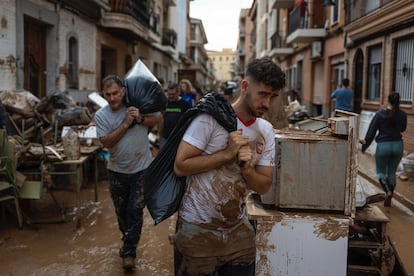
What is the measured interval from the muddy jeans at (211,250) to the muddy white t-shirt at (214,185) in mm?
45

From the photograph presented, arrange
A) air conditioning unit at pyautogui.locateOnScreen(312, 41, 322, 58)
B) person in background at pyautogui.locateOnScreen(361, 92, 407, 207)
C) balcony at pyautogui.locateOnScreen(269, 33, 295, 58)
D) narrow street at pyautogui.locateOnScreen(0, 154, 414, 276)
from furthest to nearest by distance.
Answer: balcony at pyautogui.locateOnScreen(269, 33, 295, 58), air conditioning unit at pyautogui.locateOnScreen(312, 41, 322, 58), person in background at pyautogui.locateOnScreen(361, 92, 407, 207), narrow street at pyautogui.locateOnScreen(0, 154, 414, 276)

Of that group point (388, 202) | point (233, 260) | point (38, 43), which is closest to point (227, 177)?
point (233, 260)

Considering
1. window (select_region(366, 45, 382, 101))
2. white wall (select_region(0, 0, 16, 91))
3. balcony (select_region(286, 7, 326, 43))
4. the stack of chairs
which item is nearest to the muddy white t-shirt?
the stack of chairs

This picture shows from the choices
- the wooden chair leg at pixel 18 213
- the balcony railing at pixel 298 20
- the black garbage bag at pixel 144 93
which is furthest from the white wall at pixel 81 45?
the balcony railing at pixel 298 20

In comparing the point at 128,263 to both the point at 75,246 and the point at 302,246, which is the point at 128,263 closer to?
the point at 75,246

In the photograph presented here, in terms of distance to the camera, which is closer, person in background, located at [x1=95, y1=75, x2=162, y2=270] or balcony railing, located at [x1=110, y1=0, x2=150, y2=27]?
person in background, located at [x1=95, y1=75, x2=162, y2=270]

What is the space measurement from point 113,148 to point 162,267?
123 cm

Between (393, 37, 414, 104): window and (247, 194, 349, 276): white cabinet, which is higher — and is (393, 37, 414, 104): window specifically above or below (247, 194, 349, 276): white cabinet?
above

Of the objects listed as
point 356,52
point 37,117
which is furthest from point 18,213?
point 356,52

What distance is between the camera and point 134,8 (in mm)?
16469

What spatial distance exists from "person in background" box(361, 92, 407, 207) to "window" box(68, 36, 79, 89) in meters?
7.85

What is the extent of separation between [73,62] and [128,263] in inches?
341

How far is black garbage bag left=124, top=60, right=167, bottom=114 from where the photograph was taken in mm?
4586

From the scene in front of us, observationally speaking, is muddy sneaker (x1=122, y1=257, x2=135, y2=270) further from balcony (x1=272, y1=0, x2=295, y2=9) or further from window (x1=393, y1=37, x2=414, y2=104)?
balcony (x1=272, y1=0, x2=295, y2=9)
